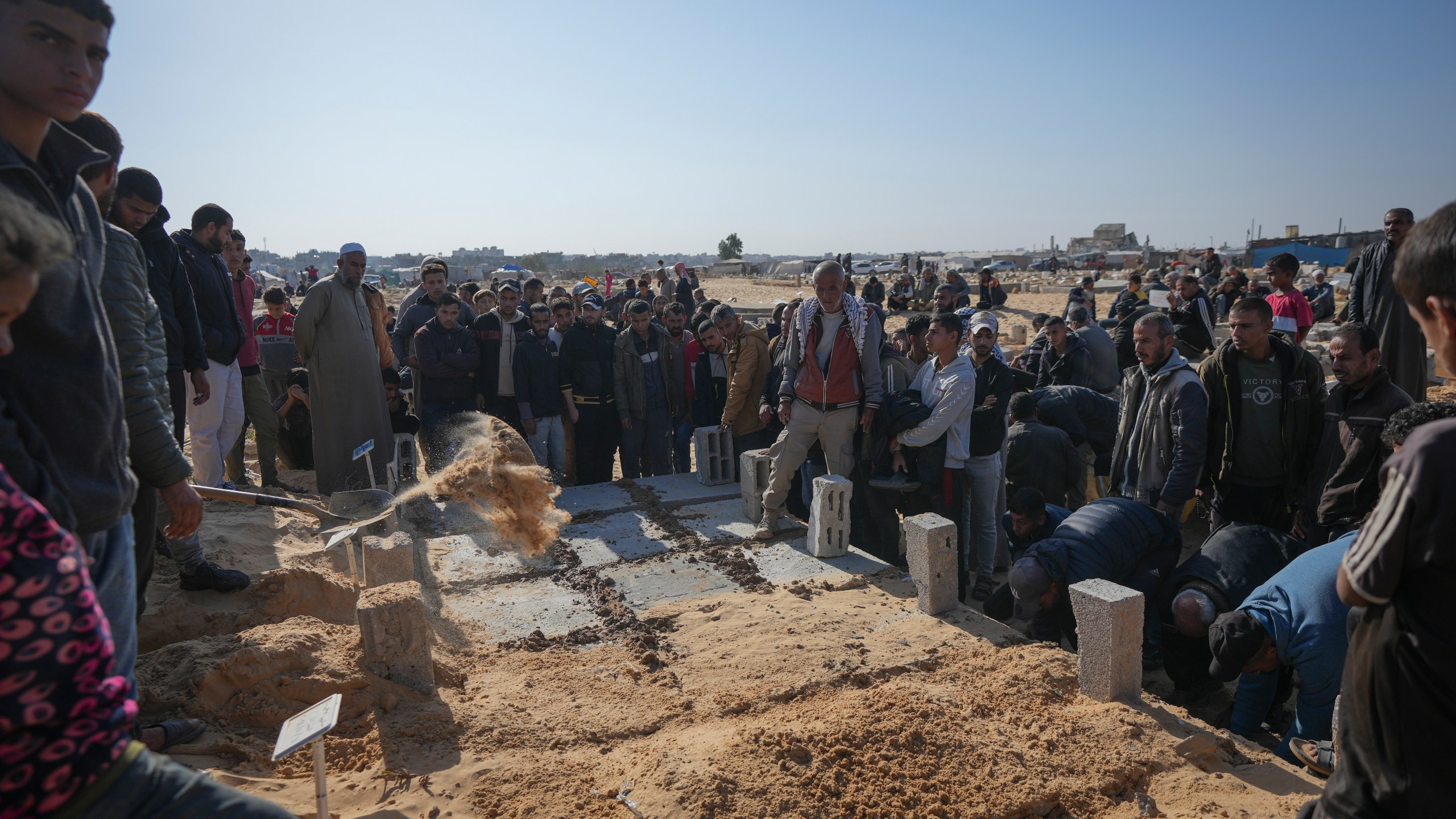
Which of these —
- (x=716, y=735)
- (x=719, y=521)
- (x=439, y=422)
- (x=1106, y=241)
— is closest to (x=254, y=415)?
(x=439, y=422)

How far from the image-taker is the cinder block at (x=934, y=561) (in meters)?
4.55

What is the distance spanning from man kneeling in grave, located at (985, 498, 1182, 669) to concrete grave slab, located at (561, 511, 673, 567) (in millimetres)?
2389

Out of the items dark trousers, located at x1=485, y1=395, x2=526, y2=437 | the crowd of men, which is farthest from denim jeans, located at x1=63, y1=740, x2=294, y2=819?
dark trousers, located at x1=485, y1=395, x2=526, y2=437

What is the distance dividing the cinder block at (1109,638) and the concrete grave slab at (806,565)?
5.75 ft

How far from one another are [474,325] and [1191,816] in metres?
6.39

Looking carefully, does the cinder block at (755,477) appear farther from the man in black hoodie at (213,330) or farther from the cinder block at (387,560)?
the man in black hoodie at (213,330)

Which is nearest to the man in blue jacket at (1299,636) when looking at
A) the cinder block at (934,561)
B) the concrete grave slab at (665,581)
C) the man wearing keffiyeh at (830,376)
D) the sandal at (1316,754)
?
the sandal at (1316,754)

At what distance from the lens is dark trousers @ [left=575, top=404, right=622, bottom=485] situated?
776 centimetres

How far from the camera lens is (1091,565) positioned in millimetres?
4305

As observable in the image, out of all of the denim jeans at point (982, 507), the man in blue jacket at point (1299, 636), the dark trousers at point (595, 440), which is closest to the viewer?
the man in blue jacket at point (1299, 636)

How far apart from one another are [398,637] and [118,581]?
190cm

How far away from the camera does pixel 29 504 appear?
4.02 feet

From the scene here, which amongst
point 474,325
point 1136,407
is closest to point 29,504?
point 1136,407

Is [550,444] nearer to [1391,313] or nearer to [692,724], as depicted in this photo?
[692,724]
